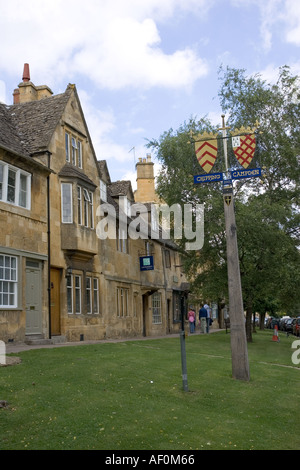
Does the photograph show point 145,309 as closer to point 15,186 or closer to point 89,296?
point 89,296

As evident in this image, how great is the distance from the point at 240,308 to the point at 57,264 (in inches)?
391

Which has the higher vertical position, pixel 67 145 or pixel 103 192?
pixel 67 145

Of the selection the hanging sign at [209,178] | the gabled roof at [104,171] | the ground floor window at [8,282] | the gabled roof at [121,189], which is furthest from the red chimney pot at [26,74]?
the hanging sign at [209,178]

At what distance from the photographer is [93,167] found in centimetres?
2381

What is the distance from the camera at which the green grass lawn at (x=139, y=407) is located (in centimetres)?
636

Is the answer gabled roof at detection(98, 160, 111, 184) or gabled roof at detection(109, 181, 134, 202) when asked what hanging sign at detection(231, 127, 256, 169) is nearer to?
gabled roof at detection(98, 160, 111, 184)

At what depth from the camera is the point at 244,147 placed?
12.9 metres

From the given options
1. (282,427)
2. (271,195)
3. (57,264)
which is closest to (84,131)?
(57,264)

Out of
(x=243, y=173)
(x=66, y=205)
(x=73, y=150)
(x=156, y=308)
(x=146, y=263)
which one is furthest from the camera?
(x=156, y=308)

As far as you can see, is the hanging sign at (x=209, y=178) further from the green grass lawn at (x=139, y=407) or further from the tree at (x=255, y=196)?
the tree at (x=255, y=196)

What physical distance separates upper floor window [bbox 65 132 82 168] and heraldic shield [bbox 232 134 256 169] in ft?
→ 33.9

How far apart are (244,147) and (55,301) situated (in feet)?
34.9

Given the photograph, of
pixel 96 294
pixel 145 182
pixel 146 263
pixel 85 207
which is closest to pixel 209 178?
pixel 85 207

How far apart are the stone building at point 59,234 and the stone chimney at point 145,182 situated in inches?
334
